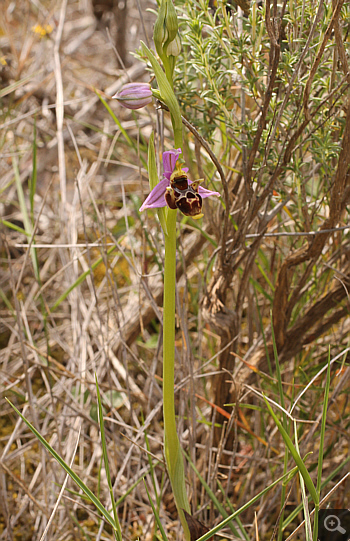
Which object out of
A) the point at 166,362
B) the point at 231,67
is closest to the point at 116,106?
the point at 231,67

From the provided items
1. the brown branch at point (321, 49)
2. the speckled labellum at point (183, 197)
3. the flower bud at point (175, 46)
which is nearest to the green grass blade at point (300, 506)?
the speckled labellum at point (183, 197)

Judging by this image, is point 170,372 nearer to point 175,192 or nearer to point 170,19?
point 175,192

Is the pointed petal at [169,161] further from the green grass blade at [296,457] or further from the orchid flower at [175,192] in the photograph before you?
the green grass blade at [296,457]

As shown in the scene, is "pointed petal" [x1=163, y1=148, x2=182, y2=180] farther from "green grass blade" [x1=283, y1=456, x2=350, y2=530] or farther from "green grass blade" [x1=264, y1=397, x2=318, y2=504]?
"green grass blade" [x1=283, y1=456, x2=350, y2=530]

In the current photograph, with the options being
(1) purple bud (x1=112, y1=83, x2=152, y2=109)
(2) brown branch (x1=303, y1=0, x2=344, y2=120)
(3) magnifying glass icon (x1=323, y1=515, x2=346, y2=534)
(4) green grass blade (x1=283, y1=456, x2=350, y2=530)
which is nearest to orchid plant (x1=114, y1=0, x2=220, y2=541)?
(1) purple bud (x1=112, y1=83, x2=152, y2=109)

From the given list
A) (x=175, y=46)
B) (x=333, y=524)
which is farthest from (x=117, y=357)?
(x=175, y=46)

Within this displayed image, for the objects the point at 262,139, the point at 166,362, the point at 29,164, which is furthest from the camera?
the point at 29,164

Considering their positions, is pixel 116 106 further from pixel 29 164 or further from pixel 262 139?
pixel 262 139
